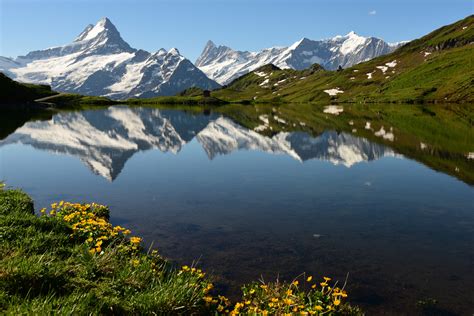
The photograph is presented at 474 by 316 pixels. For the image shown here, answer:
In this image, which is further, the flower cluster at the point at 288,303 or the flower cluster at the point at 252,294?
the flower cluster at the point at 252,294

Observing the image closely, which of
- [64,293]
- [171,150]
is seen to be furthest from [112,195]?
[171,150]

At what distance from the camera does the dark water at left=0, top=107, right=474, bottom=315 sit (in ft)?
53.9

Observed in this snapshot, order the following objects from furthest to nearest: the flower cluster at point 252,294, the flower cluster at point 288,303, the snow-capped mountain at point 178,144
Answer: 1. the snow-capped mountain at point 178,144
2. the flower cluster at point 252,294
3. the flower cluster at point 288,303

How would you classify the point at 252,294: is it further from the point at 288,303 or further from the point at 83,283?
the point at 83,283

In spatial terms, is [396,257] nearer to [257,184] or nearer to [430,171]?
[257,184]

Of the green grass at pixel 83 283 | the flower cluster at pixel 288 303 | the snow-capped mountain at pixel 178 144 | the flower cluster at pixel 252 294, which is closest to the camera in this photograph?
the green grass at pixel 83 283

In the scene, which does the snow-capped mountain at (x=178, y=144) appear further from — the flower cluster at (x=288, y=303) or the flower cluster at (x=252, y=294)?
the flower cluster at (x=288, y=303)

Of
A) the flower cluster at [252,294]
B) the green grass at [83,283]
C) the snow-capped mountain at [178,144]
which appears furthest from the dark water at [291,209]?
the green grass at [83,283]

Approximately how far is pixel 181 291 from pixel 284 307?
2.90m

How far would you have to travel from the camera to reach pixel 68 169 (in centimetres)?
4103

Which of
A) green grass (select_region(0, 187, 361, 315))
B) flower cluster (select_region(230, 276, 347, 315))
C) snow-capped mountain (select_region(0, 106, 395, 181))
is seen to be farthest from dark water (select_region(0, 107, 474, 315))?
green grass (select_region(0, 187, 361, 315))

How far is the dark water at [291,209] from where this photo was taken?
1644 cm

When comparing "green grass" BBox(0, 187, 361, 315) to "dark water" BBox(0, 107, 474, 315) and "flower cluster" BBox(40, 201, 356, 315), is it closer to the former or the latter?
"flower cluster" BBox(40, 201, 356, 315)

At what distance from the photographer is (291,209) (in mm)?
25938
